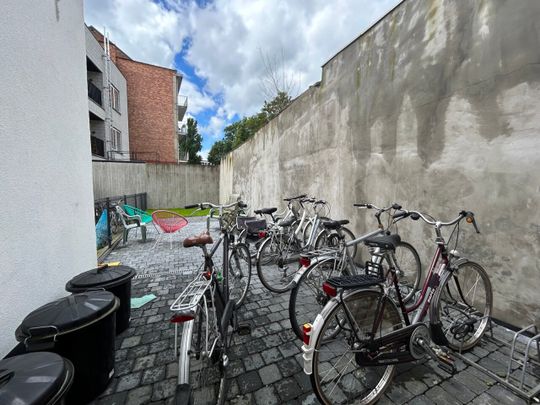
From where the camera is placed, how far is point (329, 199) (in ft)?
15.4

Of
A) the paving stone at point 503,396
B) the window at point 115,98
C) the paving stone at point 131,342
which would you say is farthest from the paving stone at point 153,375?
the window at point 115,98

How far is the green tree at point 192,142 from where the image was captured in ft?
99.6

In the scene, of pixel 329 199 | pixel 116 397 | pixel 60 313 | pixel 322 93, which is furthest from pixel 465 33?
pixel 116 397

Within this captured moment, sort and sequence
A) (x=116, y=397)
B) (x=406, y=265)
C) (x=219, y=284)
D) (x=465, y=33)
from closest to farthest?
1. (x=116, y=397)
2. (x=219, y=284)
3. (x=465, y=33)
4. (x=406, y=265)

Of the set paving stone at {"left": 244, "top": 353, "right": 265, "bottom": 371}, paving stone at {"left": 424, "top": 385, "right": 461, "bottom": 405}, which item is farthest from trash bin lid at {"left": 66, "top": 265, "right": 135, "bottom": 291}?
paving stone at {"left": 424, "top": 385, "right": 461, "bottom": 405}

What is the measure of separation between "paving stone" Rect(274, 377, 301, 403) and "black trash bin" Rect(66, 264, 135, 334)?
60.5 inches

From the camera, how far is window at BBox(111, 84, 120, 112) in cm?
1396

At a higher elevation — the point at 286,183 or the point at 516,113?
the point at 516,113

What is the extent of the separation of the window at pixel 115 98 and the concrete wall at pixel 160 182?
14.4ft

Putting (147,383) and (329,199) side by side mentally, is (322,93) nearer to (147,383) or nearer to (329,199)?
(329,199)

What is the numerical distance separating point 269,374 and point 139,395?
34.7 inches

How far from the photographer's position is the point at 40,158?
2078 mm

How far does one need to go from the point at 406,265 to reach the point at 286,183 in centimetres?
372

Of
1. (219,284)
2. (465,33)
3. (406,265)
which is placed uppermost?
(465,33)
